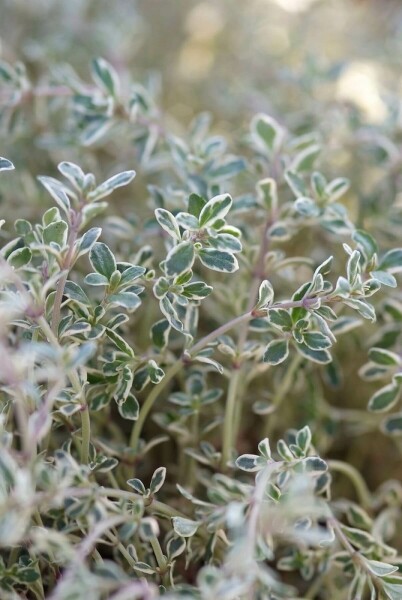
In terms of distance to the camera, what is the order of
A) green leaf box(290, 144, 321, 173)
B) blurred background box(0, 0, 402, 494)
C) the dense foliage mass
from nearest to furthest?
the dense foliage mass
green leaf box(290, 144, 321, 173)
blurred background box(0, 0, 402, 494)

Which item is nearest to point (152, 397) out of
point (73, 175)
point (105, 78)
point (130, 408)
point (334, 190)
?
point (130, 408)

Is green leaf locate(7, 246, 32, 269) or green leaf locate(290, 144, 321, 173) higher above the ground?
green leaf locate(290, 144, 321, 173)

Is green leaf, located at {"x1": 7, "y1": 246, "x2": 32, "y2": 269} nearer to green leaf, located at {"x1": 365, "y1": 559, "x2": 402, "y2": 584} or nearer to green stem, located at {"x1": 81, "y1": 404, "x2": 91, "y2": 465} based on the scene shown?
green stem, located at {"x1": 81, "y1": 404, "x2": 91, "y2": 465}

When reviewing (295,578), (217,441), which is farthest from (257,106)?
(295,578)

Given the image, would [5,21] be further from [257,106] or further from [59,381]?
[59,381]

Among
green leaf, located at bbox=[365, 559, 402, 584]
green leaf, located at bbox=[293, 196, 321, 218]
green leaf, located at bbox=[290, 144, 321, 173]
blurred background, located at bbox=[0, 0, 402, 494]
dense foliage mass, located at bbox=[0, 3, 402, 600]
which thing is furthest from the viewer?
blurred background, located at bbox=[0, 0, 402, 494]

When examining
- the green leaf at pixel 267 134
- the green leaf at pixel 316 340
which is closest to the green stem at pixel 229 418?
the green leaf at pixel 316 340

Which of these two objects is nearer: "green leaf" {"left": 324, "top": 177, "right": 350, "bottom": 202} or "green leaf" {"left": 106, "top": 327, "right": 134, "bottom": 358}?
"green leaf" {"left": 106, "top": 327, "right": 134, "bottom": 358}

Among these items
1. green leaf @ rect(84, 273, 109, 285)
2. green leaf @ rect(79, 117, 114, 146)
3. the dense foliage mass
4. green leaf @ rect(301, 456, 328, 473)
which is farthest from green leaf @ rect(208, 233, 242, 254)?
green leaf @ rect(79, 117, 114, 146)
